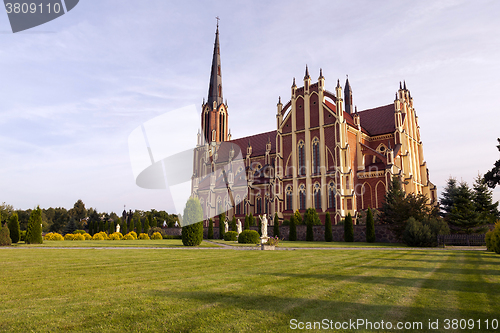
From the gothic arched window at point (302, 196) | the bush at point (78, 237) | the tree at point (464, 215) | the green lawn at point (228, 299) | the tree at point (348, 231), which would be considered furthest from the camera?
the gothic arched window at point (302, 196)

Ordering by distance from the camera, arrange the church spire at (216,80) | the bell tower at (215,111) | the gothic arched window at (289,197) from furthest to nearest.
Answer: the church spire at (216,80)
the bell tower at (215,111)
the gothic arched window at (289,197)

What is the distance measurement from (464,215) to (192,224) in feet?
91.2

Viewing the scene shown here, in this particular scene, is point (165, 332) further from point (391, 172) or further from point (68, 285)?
point (391, 172)

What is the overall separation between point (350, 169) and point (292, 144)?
9930mm

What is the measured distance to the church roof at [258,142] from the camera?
6194cm

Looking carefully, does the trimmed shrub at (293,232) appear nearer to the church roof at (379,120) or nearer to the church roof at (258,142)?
the church roof at (258,142)

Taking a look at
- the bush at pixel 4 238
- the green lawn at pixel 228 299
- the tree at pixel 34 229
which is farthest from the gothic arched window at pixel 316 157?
the green lawn at pixel 228 299

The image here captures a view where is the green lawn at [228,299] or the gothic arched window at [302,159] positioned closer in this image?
the green lawn at [228,299]

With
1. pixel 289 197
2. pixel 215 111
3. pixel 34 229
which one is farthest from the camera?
pixel 215 111

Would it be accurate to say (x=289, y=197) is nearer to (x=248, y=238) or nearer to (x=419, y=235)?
(x=248, y=238)

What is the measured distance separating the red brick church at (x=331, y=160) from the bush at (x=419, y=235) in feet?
57.5

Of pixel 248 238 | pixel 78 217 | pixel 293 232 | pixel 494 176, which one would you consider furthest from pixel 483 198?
pixel 78 217

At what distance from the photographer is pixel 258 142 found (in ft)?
214

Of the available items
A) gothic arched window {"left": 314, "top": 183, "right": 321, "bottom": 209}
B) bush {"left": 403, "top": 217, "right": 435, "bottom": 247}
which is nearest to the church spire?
gothic arched window {"left": 314, "top": 183, "right": 321, "bottom": 209}
